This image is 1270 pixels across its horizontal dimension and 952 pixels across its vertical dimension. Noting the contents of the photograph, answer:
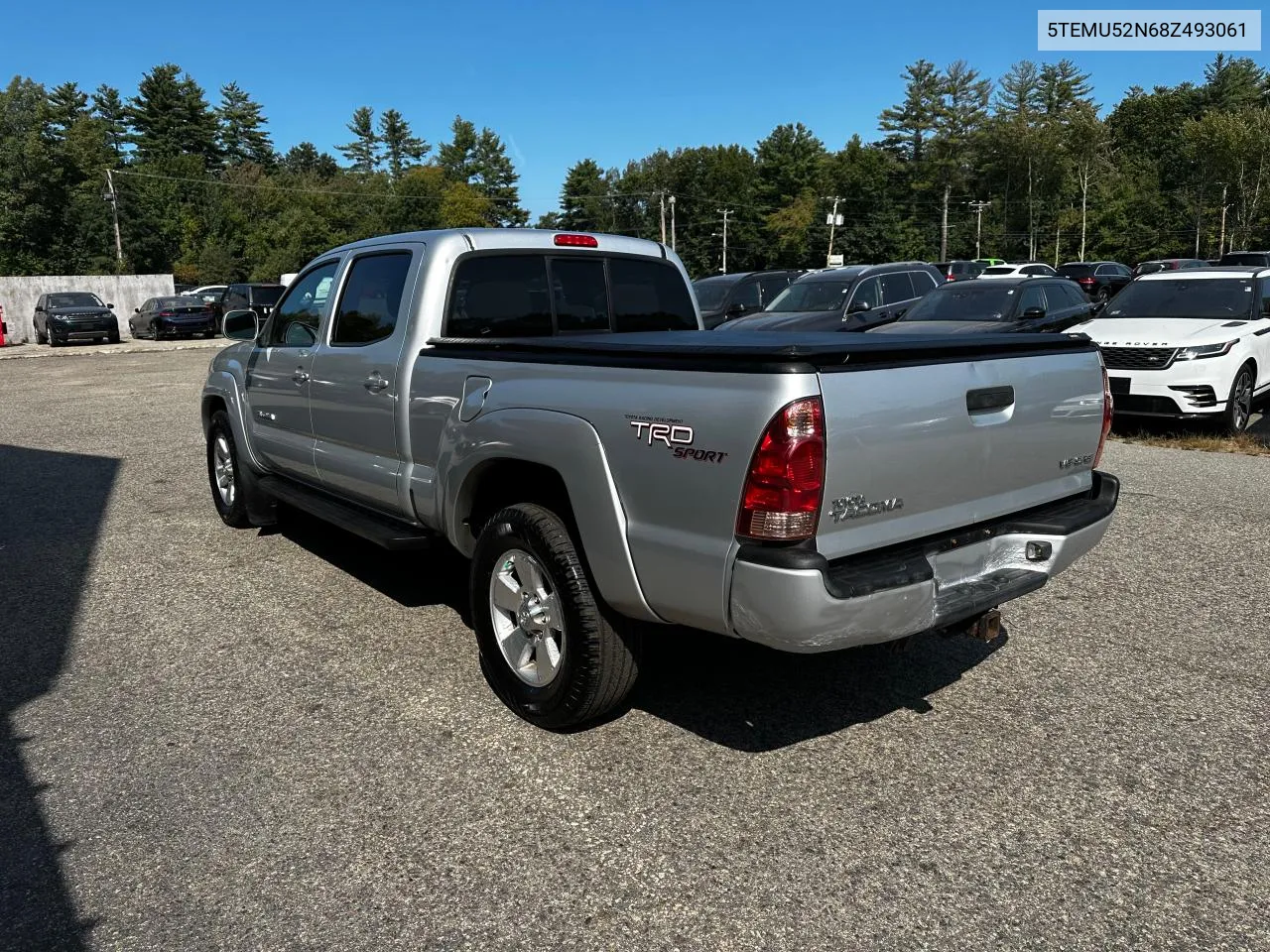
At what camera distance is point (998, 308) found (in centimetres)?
1273

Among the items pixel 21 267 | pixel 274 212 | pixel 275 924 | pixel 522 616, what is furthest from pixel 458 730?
pixel 274 212

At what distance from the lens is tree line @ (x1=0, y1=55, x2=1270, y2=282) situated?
7056 centimetres

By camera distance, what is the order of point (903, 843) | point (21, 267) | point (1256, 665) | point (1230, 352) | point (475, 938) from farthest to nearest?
point (21, 267) → point (1230, 352) → point (1256, 665) → point (903, 843) → point (475, 938)

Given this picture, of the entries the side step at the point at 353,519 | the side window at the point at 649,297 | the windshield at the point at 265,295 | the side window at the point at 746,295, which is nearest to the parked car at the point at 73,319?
the windshield at the point at 265,295

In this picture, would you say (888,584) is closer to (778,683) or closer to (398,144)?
(778,683)

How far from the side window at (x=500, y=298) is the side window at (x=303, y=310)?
1184mm

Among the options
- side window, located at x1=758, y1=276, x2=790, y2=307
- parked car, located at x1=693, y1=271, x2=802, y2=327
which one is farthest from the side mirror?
side window, located at x1=758, y1=276, x2=790, y2=307

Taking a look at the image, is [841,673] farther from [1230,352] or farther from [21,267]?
[21,267]

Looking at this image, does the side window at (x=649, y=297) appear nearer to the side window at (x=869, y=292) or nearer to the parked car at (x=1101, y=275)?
the side window at (x=869, y=292)

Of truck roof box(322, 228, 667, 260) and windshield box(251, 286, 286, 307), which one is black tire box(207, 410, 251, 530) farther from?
windshield box(251, 286, 286, 307)

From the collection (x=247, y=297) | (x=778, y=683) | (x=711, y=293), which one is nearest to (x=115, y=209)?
(x=247, y=297)

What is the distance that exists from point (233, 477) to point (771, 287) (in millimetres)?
13927

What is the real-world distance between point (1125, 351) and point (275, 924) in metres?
10.1

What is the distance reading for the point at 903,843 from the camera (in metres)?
3.05
